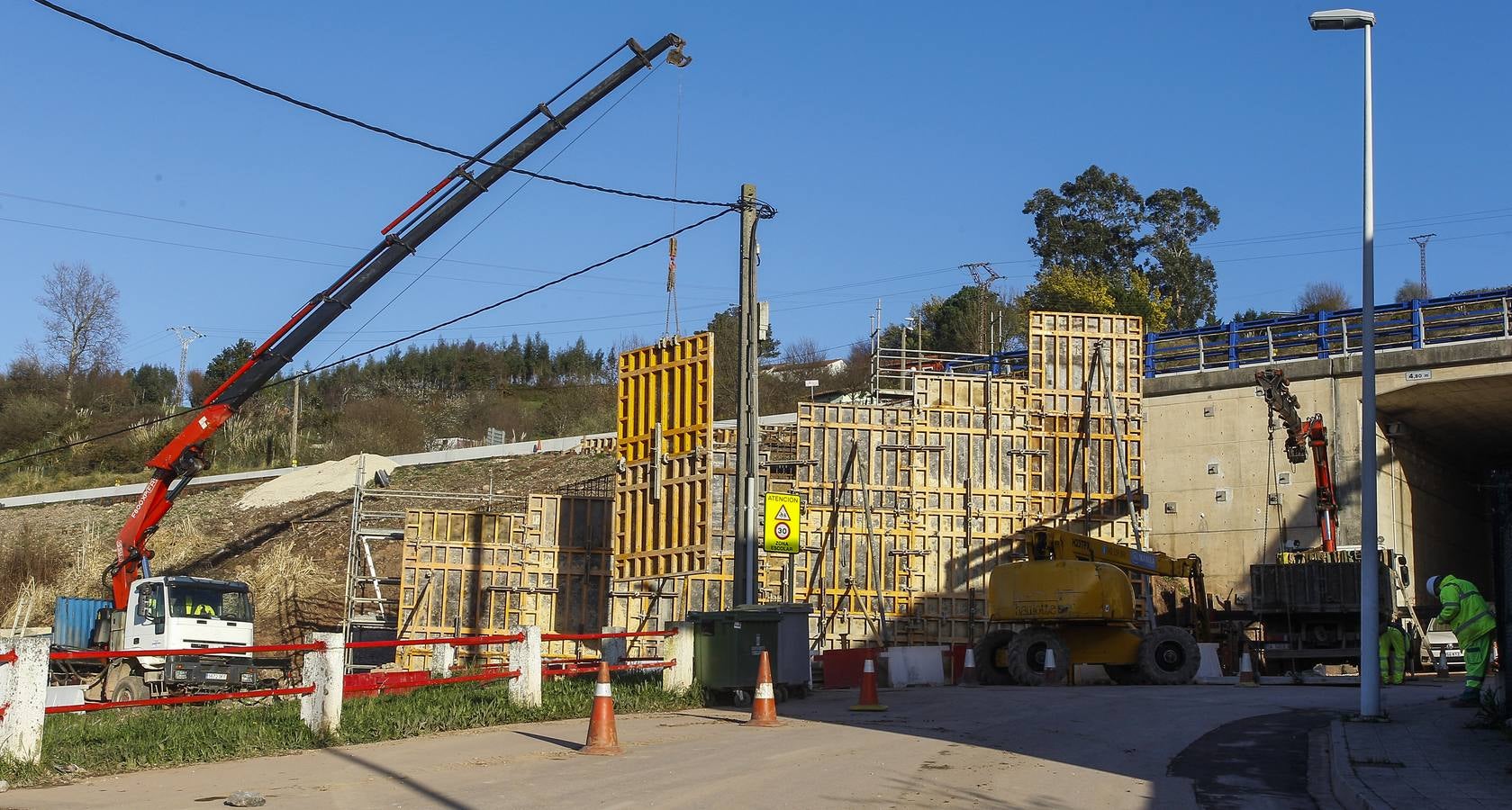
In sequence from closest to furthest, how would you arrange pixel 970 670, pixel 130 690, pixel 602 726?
→ pixel 602 726, pixel 130 690, pixel 970 670

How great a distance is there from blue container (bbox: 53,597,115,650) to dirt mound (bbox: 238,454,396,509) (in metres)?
A: 18.1

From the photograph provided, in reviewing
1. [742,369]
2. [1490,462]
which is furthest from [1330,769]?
[1490,462]

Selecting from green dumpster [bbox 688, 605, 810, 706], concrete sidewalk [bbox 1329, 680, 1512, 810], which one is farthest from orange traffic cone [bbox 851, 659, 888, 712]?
Answer: concrete sidewalk [bbox 1329, 680, 1512, 810]

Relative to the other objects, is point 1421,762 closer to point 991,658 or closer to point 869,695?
point 869,695

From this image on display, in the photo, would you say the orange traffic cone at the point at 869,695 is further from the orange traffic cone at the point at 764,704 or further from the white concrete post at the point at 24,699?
the white concrete post at the point at 24,699

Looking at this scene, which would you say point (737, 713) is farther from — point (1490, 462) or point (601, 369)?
point (601, 369)

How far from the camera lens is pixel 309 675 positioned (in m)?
13.1

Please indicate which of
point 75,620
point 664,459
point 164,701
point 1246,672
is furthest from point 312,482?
point 164,701

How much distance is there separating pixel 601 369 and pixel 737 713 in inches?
3103

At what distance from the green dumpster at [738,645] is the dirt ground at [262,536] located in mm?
16037

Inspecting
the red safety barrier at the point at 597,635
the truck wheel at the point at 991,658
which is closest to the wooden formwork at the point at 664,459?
the truck wheel at the point at 991,658

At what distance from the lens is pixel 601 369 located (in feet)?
309

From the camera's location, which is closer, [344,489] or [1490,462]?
[1490,462]

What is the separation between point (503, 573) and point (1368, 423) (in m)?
19.0
